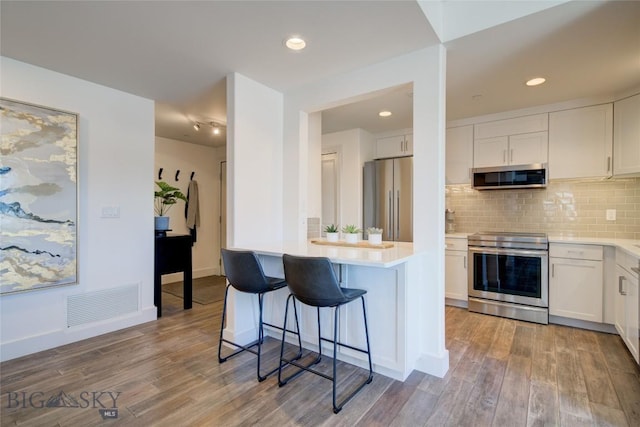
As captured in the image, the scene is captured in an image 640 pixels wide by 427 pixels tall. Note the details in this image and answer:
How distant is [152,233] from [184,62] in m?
1.90

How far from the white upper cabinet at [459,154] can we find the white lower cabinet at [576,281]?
129cm

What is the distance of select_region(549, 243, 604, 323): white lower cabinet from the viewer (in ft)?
10.1

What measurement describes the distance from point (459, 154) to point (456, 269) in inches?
58.4

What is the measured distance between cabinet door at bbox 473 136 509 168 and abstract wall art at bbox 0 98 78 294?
432cm

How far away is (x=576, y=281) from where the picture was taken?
317 centimetres

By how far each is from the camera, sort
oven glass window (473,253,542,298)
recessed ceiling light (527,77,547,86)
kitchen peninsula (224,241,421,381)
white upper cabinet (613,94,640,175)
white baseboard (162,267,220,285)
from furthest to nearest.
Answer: white baseboard (162,267,220,285) → oven glass window (473,253,542,298) → white upper cabinet (613,94,640,175) → recessed ceiling light (527,77,547,86) → kitchen peninsula (224,241,421,381)

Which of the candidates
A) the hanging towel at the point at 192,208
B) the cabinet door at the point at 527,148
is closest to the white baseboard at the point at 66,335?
the hanging towel at the point at 192,208

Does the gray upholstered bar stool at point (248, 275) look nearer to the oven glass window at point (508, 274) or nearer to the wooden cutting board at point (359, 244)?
the wooden cutting board at point (359, 244)

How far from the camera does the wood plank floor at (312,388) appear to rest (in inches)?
71.1

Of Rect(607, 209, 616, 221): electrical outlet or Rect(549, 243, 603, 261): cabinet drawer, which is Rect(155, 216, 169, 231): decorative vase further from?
Rect(607, 209, 616, 221): electrical outlet

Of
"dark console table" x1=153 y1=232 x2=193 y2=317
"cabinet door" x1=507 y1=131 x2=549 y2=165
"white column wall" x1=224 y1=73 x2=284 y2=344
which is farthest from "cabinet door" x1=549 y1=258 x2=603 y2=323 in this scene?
"dark console table" x1=153 y1=232 x2=193 y2=317

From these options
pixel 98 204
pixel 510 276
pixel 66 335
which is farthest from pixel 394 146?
pixel 66 335

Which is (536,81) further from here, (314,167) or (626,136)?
(314,167)

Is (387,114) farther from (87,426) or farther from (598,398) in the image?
(87,426)
